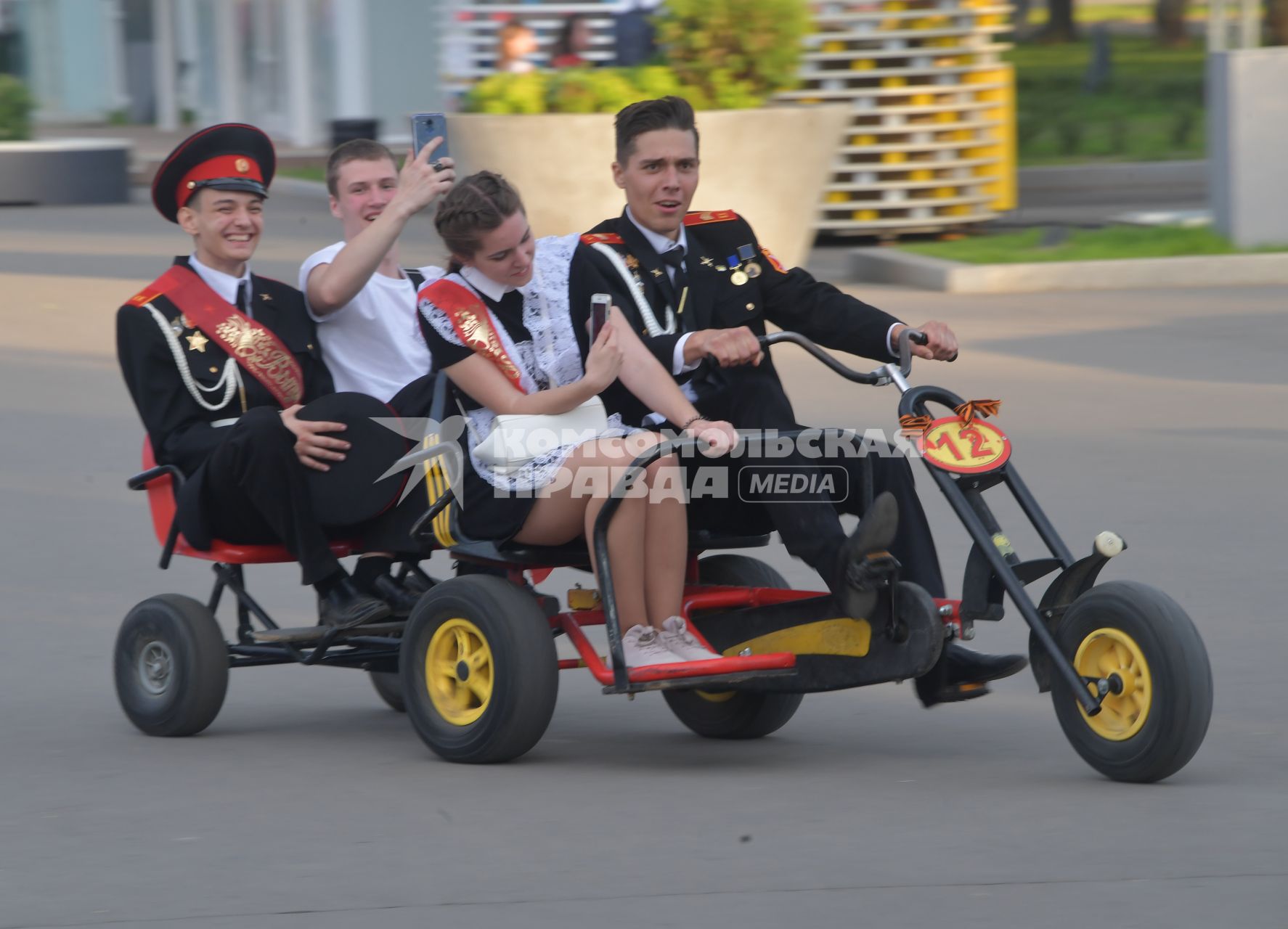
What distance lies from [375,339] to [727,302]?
114 cm

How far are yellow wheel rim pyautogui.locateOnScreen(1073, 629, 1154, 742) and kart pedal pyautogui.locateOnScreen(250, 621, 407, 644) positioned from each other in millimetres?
1974

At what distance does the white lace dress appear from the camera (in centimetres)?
551

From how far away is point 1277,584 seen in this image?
7320 mm

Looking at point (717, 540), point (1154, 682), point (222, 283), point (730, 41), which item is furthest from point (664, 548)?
point (730, 41)

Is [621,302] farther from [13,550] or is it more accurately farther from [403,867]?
[13,550]

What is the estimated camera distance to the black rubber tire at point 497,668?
518 cm

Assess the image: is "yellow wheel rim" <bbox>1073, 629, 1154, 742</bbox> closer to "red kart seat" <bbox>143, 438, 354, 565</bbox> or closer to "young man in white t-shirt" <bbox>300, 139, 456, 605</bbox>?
"young man in white t-shirt" <bbox>300, 139, 456, 605</bbox>

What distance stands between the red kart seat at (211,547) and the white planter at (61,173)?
16.1 metres

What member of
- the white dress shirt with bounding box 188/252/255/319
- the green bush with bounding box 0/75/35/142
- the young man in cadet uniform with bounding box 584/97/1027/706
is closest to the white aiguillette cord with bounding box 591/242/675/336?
the young man in cadet uniform with bounding box 584/97/1027/706

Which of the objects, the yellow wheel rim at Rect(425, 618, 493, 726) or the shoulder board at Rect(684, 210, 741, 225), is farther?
the shoulder board at Rect(684, 210, 741, 225)

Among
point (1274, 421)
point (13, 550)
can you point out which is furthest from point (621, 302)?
point (1274, 421)

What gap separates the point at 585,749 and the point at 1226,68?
11.0m

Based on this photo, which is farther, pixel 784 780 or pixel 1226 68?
pixel 1226 68

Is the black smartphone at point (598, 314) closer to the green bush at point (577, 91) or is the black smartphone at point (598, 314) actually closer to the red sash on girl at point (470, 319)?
the red sash on girl at point (470, 319)
